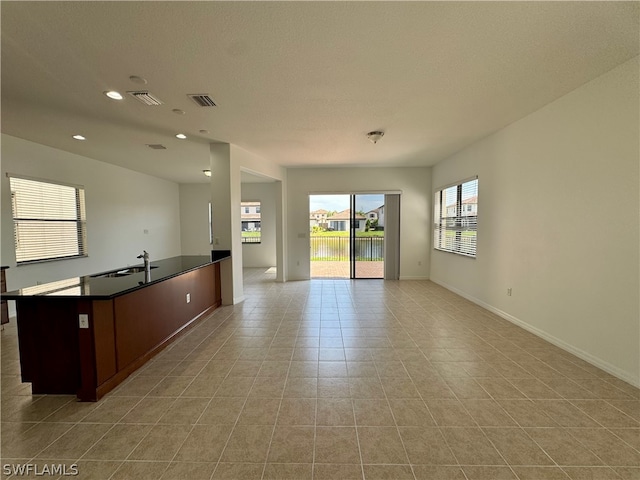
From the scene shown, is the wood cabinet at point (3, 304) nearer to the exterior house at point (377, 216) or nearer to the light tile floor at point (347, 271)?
the light tile floor at point (347, 271)

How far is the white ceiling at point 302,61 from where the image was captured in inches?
68.9

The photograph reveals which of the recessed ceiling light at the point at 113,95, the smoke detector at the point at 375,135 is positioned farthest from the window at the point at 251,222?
the recessed ceiling light at the point at 113,95

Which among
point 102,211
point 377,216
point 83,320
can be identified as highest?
point 102,211

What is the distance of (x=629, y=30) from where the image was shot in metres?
1.92

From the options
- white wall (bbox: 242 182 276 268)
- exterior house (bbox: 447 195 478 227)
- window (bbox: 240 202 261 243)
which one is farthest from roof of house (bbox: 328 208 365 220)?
window (bbox: 240 202 261 243)

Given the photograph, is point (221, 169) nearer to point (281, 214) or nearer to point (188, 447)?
point (281, 214)

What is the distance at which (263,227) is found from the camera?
8.93 metres

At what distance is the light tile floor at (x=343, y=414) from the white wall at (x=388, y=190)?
12.0 feet

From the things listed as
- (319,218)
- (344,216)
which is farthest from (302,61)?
(319,218)

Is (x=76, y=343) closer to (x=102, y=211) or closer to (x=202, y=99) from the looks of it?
(x=202, y=99)

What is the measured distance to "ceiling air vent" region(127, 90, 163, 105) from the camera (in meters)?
2.74

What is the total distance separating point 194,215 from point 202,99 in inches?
271

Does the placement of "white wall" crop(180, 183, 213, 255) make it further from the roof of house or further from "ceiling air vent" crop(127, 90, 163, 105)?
"ceiling air vent" crop(127, 90, 163, 105)

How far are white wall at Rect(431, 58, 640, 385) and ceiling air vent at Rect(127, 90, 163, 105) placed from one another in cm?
430
